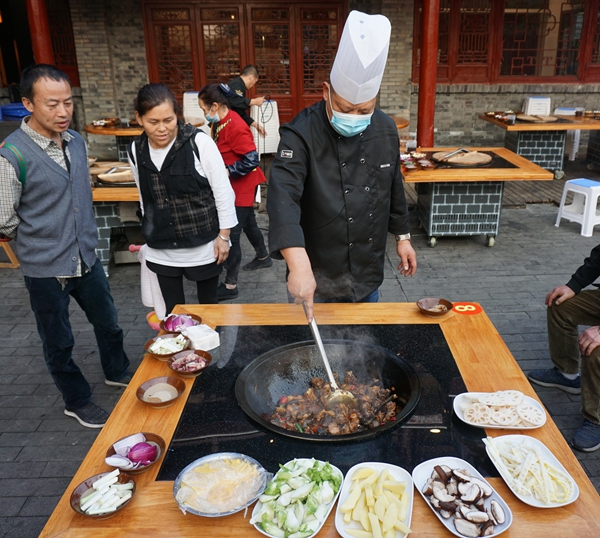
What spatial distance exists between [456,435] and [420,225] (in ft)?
18.6

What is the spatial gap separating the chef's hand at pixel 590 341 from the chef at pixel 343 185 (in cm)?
114

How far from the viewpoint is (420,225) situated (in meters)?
7.37

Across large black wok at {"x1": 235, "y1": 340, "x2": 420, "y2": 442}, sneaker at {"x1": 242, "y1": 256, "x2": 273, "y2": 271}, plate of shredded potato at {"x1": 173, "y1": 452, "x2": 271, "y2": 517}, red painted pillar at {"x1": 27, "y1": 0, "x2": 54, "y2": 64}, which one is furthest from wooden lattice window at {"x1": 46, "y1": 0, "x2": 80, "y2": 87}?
plate of shredded potato at {"x1": 173, "y1": 452, "x2": 271, "y2": 517}

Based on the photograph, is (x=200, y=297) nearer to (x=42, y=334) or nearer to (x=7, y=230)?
(x=42, y=334)

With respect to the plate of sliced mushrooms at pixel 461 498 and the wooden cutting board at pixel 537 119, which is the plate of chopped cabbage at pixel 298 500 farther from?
the wooden cutting board at pixel 537 119

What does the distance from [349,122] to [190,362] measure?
133 cm

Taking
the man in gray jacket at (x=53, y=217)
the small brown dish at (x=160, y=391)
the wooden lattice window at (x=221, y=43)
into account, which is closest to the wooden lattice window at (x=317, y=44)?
the wooden lattice window at (x=221, y=43)

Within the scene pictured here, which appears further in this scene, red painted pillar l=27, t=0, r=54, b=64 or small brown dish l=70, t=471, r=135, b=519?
red painted pillar l=27, t=0, r=54, b=64

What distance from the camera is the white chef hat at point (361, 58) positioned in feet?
7.63

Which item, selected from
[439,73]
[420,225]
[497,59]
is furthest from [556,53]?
[420,225]

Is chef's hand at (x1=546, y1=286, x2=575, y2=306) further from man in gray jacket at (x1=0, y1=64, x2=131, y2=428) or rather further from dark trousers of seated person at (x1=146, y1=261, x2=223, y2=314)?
man in gray jacket at (x1=0, y1=64, x2=131, y2=428)

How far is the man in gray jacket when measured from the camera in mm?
2756

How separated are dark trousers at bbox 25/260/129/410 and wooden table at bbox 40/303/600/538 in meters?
0.96

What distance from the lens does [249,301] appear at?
17.1ft
